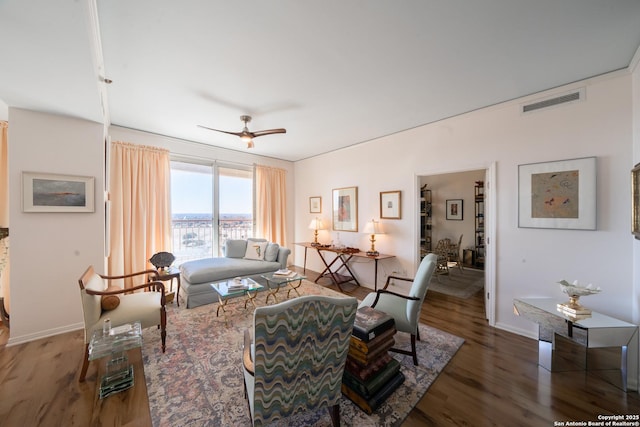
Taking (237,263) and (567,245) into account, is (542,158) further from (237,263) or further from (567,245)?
(237,263)

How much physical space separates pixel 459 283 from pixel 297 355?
14.6 feet

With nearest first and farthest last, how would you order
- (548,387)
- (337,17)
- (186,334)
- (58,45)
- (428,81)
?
(58,45) < (337,17) < (548,387) < (428,81) < (186,334)

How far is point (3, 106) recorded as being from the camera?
2.37 metres

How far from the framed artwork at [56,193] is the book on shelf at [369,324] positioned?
3.30 m

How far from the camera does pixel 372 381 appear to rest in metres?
1.63

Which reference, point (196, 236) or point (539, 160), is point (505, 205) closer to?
point (539, 160)

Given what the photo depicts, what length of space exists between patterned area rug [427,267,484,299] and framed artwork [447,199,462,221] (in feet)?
5.01

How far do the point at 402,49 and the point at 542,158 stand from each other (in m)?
2.01

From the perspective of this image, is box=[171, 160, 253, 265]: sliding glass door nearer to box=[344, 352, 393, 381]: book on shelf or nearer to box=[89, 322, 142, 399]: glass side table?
box=[89, 322, 142, 399]: glass side table

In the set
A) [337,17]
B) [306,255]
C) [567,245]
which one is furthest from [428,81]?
[306,255]

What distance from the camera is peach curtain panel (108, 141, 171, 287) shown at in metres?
3.51

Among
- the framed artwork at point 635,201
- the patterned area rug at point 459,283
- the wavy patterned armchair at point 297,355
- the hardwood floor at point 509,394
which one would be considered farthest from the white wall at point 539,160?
the wavy patterned armchair at point 297,355

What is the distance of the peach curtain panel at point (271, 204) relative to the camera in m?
5.28

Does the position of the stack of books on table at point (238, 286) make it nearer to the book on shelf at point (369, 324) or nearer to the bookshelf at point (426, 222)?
the book on shelf at point (369, 324)
